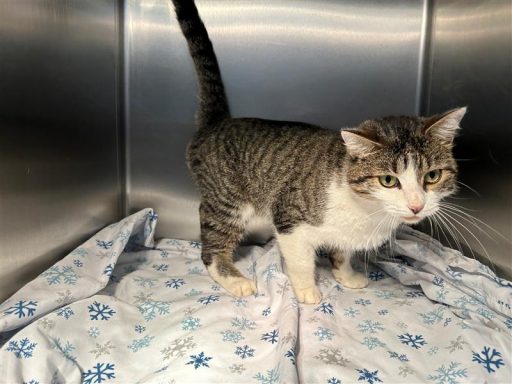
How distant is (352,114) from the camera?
7.04 feet

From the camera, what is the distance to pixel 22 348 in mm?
1281

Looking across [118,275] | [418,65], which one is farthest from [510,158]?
[118,275]

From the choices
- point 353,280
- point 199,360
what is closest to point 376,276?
point 353,280

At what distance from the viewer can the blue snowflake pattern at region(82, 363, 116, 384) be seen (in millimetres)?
1288

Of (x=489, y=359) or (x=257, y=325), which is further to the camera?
(x=257, y=325)

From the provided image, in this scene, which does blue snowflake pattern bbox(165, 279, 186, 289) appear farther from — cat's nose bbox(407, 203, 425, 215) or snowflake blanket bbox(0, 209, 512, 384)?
cat's nose bbox(407, 203, 425, 215)

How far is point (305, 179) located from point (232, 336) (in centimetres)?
61

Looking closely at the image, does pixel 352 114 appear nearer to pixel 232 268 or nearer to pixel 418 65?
pixel 418 65

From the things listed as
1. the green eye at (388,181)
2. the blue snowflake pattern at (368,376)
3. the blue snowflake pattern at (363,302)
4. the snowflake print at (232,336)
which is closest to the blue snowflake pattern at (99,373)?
the snowflake print at (232,336)

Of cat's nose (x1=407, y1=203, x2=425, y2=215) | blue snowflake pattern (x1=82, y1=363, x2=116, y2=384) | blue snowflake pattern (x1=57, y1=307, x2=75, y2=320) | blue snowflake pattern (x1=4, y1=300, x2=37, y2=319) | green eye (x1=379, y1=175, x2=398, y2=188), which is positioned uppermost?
green eye (x1=379, y1=175, x2=398, y2=188)

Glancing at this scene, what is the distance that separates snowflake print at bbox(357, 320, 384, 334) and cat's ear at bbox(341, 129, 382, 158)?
0.57 meters

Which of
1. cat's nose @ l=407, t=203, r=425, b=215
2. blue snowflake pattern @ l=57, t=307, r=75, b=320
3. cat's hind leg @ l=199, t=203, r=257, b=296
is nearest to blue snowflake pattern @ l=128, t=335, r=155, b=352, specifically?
blue snowflake pattern @ l=57, t=307, r=75, b=320

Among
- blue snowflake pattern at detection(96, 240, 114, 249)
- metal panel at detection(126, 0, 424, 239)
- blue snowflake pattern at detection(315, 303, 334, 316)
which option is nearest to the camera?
blue snowflake pattern at detection(315, 303, 334, 316)

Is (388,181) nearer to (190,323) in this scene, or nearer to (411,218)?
(411,218)
